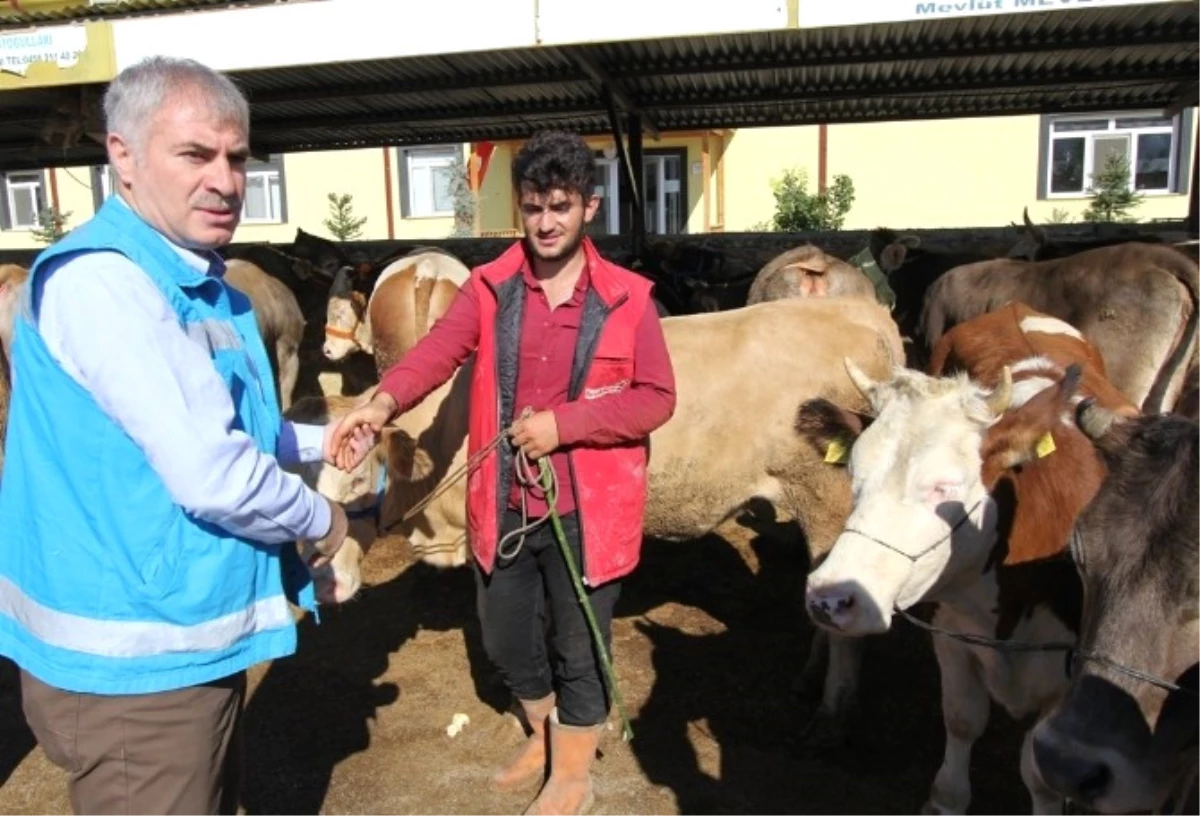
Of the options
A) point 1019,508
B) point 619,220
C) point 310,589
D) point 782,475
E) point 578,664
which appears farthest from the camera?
point 619,220

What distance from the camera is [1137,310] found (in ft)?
18.9

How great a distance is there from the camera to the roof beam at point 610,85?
6957 millimetres

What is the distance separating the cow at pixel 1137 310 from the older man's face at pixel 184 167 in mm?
5303

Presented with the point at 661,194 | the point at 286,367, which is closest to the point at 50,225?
the point at 661,194

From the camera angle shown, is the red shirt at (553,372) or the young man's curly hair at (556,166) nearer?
the young man's curly hair at (556,166)

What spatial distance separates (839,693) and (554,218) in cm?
239

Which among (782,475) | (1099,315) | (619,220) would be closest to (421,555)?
(782,475)

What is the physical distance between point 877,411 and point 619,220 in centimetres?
1944

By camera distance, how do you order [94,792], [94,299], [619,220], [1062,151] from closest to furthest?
[94,299]
[94,792]
[1062,151]
[619,220]

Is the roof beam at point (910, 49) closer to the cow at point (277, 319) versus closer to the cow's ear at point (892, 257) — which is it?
the cow's ear at point (892, 257)

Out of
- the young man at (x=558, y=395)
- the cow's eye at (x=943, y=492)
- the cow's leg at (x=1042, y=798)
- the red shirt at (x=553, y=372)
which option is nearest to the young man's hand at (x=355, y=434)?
the young man at (x=558, y=395)

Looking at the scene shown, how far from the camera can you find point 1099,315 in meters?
5.93

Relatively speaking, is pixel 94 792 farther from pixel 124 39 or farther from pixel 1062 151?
pixel 1062 151

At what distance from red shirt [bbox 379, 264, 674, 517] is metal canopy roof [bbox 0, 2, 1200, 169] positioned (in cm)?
315
